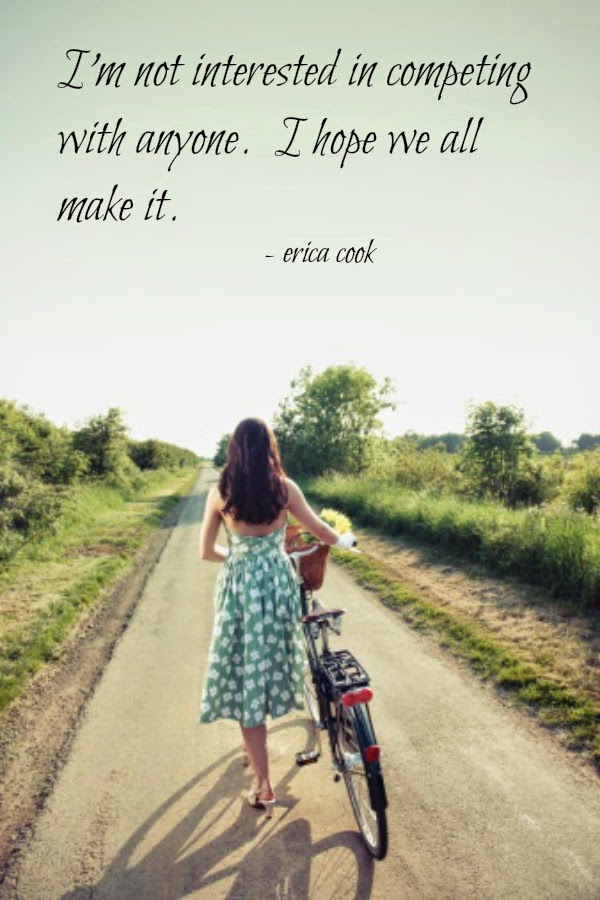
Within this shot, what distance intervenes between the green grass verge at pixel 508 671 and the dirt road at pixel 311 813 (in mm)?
286

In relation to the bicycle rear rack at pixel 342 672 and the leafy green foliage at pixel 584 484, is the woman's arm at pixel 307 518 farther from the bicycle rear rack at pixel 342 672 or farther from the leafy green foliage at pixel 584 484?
the leafy green foliage at pixel 584 484

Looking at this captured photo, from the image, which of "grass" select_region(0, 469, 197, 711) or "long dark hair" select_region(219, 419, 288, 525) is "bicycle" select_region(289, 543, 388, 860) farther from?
"grass" select_region(0, 469, 197, 711)

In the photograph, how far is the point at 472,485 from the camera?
16594 millimetres

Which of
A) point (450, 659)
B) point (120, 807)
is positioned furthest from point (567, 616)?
point (120, 807)

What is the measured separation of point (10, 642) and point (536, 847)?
19.9 ft

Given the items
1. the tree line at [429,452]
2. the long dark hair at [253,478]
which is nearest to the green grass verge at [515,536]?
the tree line at [429,452]

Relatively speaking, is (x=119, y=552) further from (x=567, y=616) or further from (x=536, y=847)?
(x=536, y=847)

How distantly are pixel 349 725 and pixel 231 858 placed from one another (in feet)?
3.34

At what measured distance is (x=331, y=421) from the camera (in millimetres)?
31875

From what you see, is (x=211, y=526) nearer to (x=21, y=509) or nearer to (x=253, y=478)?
(x=253, y=478)

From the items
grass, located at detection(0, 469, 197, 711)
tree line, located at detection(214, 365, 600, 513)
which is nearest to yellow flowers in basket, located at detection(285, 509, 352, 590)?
grass, located at detection(0, 469, 197, 711)

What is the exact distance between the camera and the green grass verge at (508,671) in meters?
4.20

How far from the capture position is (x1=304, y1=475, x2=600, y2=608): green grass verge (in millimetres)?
7285

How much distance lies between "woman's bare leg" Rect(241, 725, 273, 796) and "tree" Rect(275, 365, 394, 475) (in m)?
26.9
